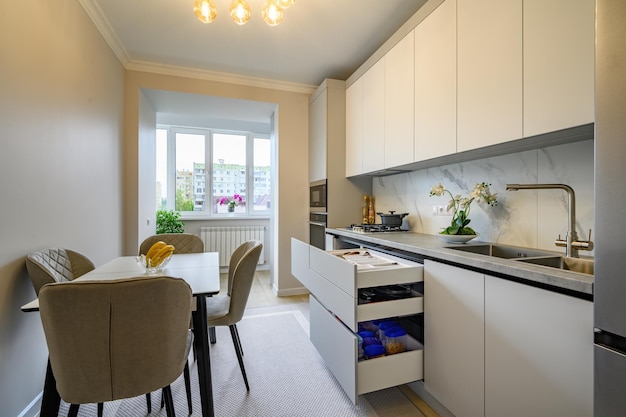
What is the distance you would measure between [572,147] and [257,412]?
208 cm

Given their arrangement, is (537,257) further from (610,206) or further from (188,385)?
(188,385)

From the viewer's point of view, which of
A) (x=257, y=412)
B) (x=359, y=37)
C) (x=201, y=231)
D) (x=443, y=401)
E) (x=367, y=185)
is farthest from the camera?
(x=201, y=231)

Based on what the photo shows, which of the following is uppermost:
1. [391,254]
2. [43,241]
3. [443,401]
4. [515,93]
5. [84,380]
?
[515,93]

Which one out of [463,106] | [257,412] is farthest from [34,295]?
[463,106]

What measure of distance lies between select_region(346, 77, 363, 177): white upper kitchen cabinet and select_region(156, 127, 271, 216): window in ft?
7.67

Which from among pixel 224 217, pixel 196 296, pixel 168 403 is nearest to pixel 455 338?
pixel 196 296

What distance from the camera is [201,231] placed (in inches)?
173

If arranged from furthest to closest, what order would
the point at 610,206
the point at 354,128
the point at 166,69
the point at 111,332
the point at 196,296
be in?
the point at 166,69
the point at 354,128
the point at 196,296
the point at 111,332
the point at 610,206

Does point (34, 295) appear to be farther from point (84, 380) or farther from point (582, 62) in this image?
point (582, 62)

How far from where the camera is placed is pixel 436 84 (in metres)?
1.71

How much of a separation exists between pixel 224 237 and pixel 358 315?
3.57m

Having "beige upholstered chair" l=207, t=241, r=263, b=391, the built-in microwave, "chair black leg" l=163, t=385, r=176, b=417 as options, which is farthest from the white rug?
the built-in microwave

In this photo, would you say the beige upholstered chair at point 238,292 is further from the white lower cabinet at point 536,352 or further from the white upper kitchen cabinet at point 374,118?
the white upper kitchen cabinet at point 374,118

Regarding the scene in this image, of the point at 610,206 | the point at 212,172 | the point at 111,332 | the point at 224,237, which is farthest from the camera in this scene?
the point at 212,172
